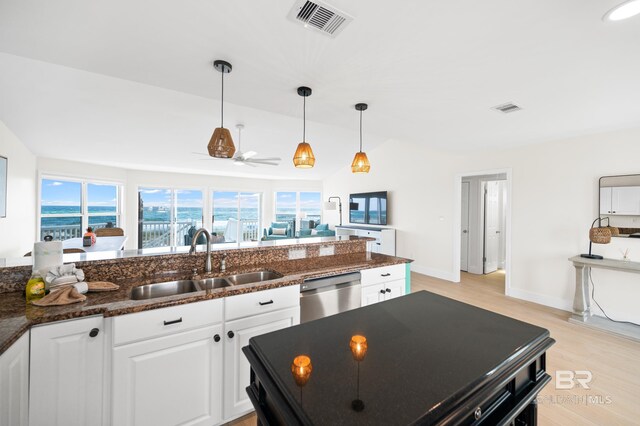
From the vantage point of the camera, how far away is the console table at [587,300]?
2.85 meters

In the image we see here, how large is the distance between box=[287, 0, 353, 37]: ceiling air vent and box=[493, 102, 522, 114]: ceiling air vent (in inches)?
75.6

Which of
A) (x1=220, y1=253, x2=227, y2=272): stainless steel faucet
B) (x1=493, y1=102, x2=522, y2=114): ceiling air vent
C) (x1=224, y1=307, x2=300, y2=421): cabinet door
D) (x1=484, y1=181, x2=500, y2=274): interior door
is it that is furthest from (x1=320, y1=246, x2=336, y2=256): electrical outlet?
(x1=484, y1=181, x2=500, y2=274): interior door

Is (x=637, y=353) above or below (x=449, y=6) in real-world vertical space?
below

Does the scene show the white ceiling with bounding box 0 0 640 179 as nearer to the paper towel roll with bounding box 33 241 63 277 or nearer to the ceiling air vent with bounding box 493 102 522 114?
the ceiling air vent with bounding box 493 102 522 114

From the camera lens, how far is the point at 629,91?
6.98ft

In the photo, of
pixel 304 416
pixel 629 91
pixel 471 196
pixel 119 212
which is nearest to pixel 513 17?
pixel 629 91

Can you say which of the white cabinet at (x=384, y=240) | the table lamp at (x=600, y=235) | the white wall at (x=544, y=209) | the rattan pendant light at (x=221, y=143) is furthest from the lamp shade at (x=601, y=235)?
the rattan pendant light at (x=221, y=143)

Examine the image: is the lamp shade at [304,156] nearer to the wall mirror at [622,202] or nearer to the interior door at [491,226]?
the wall mirror at [622,202]

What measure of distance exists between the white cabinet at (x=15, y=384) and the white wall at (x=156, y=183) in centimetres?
542

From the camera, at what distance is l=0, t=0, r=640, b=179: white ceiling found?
133 cm

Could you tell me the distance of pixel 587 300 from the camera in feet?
10.5

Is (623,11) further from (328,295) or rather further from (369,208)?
(369,208)

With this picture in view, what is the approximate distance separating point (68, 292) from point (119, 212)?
244 inches

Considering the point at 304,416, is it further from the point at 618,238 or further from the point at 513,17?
the point at 618,238
